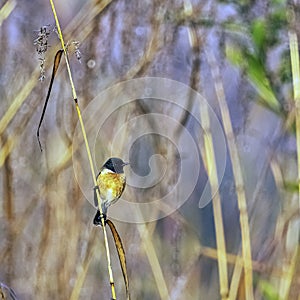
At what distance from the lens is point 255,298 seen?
0.87 meters

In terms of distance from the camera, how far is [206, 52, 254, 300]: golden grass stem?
870 millimetres

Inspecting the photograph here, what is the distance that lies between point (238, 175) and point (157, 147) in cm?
17

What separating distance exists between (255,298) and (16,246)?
484 millimetres

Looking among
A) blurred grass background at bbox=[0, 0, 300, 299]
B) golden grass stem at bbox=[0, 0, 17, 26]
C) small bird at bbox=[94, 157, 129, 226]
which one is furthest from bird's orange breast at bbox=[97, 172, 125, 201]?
golden grass stem at bbox=[0, 0, 17, 26]

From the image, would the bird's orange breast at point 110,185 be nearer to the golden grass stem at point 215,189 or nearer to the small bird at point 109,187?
the small bird at point 109,187

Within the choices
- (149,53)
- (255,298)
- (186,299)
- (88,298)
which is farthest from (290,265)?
(149,53)

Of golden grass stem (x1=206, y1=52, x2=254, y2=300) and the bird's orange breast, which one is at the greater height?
golden grass stem (x1=206, y1=52, x2=254, y2=300)

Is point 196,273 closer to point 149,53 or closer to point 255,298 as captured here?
point 255,298

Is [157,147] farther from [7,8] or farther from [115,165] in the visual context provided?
[7,8]

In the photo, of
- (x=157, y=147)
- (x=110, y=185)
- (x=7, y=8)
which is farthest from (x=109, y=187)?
(x=7, y=8)

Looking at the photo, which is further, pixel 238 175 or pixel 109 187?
pixel 238 175

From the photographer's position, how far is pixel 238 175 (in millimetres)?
883

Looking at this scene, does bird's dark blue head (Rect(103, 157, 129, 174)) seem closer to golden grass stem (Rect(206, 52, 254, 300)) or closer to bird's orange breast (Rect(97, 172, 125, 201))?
bird's orange breast (Rect(97, 172, 125, 201))

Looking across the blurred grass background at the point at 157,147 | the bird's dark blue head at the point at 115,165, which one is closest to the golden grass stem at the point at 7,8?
the blurred grass background at the point at 157,147
